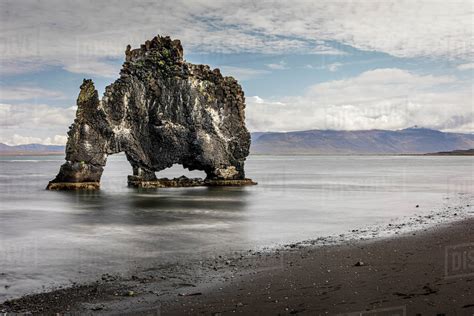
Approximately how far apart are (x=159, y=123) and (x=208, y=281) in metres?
40.0

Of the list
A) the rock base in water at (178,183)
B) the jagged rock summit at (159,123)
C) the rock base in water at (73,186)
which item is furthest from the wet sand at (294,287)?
the rock base in water at (178,183)

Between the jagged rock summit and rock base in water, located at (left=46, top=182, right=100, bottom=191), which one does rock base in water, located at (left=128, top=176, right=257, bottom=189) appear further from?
rock base in water, located at (left=46, top=182, right=100, bottom=191)

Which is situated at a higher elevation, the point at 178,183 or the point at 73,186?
the point at 73,186

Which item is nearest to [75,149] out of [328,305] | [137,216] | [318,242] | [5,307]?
[137,216]

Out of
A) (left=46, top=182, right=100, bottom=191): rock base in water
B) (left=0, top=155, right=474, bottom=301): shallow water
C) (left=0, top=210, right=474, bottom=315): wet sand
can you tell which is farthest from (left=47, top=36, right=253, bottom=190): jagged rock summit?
(left=0, top=210, right=474, bottom=315): wet sand

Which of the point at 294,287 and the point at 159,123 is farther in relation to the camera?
the point at 159,123

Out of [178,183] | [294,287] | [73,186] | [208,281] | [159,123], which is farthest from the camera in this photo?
[178,183]

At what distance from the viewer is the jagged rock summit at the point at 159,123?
4731 centimetres

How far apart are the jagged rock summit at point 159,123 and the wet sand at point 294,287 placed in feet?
116

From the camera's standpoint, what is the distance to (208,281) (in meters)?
12.4

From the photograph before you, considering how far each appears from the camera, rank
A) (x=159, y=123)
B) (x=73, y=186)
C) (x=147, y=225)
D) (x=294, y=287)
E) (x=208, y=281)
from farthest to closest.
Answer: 1. (x=159, y=123)
2. (x=73, y=186)
3. (x=147, y=225)
4. (x=208, y=281)
5. (x=294, y=287)

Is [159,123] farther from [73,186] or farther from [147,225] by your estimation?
[147,225]

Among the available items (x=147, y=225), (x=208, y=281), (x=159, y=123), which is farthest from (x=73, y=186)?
(x=208, y=281)

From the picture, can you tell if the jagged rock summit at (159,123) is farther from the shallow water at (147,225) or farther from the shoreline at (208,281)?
the shoreline at (208,281)
